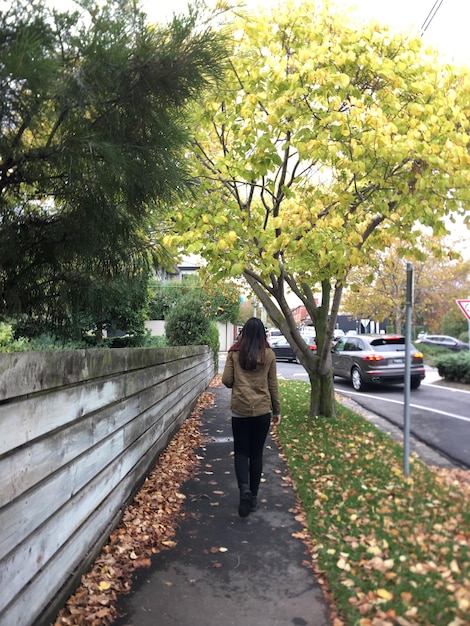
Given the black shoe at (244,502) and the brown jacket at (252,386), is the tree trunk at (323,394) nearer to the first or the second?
the brown jacket at (252,386)

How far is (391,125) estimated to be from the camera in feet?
16.3

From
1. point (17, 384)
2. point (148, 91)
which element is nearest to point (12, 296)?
point (17, 384)

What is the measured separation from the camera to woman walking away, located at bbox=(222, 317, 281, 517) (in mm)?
4500

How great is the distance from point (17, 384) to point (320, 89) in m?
4.62

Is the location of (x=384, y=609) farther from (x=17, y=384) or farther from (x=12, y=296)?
(x=12, y=296)

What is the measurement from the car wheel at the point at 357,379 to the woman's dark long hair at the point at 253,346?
32.3 feet

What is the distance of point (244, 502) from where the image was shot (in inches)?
171

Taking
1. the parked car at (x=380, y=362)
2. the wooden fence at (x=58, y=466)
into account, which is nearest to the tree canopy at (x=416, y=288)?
the parked car at (x=380, y=362)

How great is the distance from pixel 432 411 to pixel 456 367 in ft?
18.8

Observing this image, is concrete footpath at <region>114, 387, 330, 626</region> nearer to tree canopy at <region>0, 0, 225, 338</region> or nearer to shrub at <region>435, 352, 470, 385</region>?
tree canopy at <region>0, 0, 225, 338</region>

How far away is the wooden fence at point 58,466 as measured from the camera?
212cm

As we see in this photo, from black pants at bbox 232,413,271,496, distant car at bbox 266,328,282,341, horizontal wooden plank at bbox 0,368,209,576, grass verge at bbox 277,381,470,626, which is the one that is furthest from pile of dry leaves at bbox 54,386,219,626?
distant car at bbox 266,328,282,341

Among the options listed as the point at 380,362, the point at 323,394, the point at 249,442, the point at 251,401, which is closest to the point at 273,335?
the point at 380,362

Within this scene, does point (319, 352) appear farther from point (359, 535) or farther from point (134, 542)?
point (134, 542)
